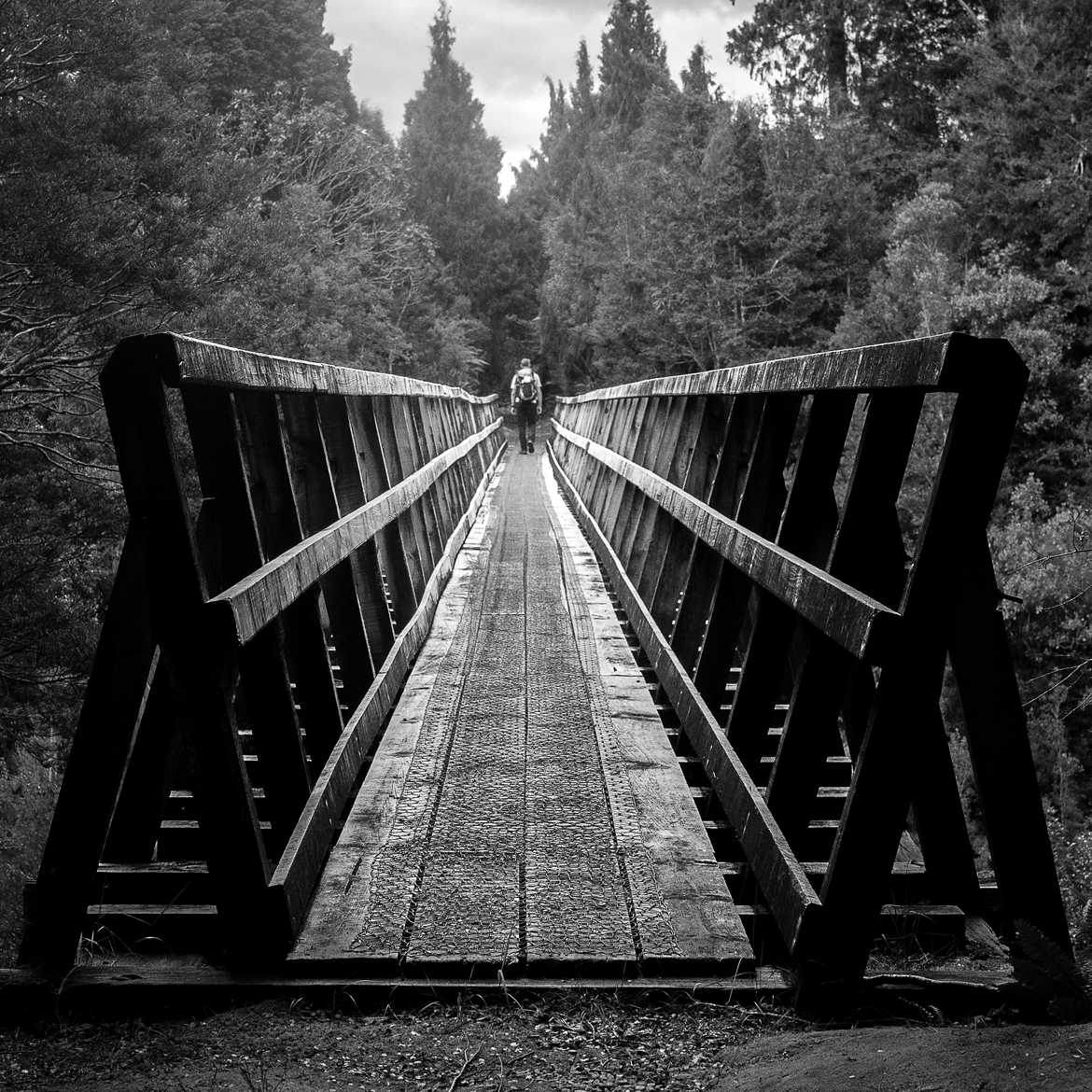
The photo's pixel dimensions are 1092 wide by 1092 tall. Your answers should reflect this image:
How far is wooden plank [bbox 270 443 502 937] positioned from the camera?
9.43 ft

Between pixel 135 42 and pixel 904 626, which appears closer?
pixel 904 626

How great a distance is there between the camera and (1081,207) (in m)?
24.5

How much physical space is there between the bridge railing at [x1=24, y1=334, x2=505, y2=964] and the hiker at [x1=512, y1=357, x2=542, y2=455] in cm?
2054

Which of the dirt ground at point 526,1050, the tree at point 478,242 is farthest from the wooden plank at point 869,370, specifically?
the tree at point 478,242

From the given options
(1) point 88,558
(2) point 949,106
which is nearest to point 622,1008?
(1) point 88,558

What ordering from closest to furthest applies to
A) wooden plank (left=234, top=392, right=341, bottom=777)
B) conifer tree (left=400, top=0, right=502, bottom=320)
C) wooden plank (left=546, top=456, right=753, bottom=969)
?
wooden plank (left=546, top=456, right=753, bottom=969) < wooden plank (left=234, top=392, right=341, bottom=777) < conifer tree (left=400, top=0, right=502, bottom=320)

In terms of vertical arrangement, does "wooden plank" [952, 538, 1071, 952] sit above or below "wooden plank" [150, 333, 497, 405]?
below

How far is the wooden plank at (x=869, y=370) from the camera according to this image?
2252mm

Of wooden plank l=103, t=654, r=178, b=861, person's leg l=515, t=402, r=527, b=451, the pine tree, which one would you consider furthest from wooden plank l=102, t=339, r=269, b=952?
the pine tree

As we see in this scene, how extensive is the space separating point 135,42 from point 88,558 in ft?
18.6

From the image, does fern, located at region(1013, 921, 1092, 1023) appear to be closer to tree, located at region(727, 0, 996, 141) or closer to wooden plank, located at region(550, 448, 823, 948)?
wooden plank, located at region(550, 448, 823, 948)

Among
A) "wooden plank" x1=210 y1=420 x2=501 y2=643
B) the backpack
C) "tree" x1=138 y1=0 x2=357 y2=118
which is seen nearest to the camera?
"wooden plank" x1=210 y1=420 x2=501 y2=643

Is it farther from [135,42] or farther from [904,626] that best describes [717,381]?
[135,42]

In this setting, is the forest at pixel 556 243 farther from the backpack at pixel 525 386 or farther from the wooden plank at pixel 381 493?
the backpack at pixel 525 386
